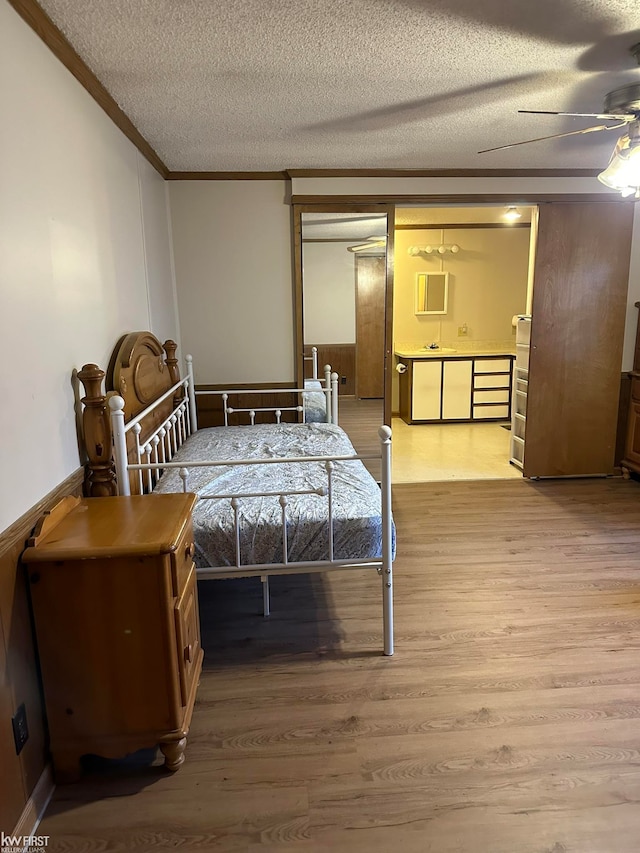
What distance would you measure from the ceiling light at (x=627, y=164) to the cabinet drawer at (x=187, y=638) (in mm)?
2528

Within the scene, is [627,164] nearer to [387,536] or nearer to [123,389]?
[387,536]

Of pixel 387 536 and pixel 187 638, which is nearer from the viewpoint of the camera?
pixel 187 638

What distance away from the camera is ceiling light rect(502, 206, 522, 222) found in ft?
19.1

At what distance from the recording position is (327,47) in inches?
84.6

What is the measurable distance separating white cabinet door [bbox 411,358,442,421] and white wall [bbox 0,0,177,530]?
4.23m

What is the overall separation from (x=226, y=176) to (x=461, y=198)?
176 cm

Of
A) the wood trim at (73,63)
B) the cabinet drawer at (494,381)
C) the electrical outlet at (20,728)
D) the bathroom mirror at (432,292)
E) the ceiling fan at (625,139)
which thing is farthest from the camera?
the bathroom mirror at (432,292)

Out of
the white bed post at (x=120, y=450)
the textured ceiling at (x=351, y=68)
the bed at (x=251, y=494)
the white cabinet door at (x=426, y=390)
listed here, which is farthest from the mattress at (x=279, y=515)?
the white cabinet door at (x=426, y=390)

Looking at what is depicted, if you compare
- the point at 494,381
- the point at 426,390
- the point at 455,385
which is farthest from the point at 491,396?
the point at 426,390

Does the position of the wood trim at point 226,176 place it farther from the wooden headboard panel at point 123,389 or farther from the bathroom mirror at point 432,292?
the bathroom mirror at point 432,292

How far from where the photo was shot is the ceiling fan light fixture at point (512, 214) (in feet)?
19.1

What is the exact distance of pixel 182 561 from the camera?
1.82m

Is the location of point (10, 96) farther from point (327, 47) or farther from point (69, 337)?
point (327, 47)

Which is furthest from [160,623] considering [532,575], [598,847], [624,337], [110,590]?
[624,337]
